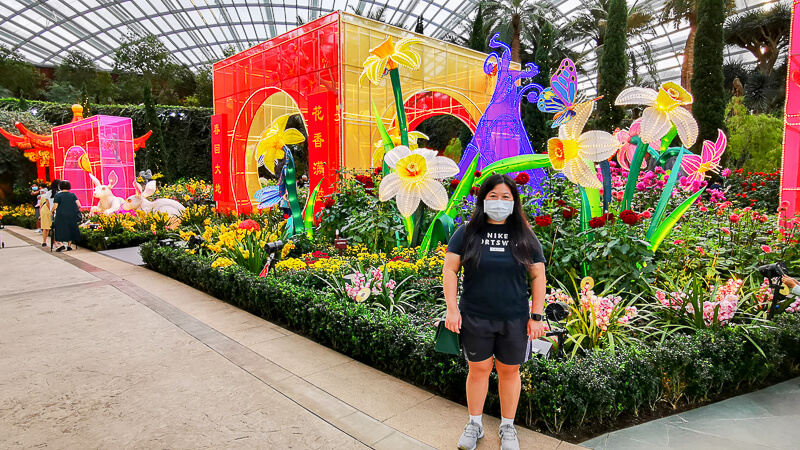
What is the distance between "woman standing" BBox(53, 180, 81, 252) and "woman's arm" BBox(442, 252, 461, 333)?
9.39 m

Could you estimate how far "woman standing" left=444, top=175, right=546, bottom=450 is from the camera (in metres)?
2.19

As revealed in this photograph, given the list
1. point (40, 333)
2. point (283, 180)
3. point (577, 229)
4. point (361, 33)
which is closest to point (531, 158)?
point (577, 229)

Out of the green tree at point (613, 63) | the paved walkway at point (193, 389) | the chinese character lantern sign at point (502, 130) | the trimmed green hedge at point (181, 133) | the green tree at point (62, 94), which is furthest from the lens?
the green tree at point (62, 94)

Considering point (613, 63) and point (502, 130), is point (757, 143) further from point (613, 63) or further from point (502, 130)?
point (502, 130)

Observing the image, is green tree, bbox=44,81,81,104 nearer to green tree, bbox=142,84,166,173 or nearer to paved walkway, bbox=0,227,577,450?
green tree, bbox=142,84,166,173

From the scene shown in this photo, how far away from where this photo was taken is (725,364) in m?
2.89

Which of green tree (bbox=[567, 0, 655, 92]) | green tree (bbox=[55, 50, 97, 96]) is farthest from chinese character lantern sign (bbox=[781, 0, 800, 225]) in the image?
green tree (bbox=[55, 50, 97, 96])

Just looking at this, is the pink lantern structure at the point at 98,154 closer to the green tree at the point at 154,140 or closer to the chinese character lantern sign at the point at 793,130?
the green tree at the point at 154,140

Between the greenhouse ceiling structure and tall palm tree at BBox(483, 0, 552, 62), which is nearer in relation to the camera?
tall palm tree at BBox(483, 0, 552, 62)

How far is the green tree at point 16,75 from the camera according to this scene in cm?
2711

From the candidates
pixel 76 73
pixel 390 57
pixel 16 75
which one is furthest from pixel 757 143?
pixel 16 75

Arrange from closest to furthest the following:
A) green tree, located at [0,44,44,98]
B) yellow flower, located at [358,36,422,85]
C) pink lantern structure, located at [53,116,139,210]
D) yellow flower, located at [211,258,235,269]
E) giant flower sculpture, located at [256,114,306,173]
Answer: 1. yellow flower, located at [358,36,422,85]
2. yellow flower, located at [211,258,235,269]
3. giant flower sculpture, located at [256,114,306,173]
4. pink lantern structure, located at [53,116,139,210]
5. green tree, located at [0,44,44,98]

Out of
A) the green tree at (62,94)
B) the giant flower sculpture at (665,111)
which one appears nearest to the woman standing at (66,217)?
the giant flower sculpture at (665,111)

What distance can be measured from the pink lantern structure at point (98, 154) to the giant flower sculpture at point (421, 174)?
1154 cm
